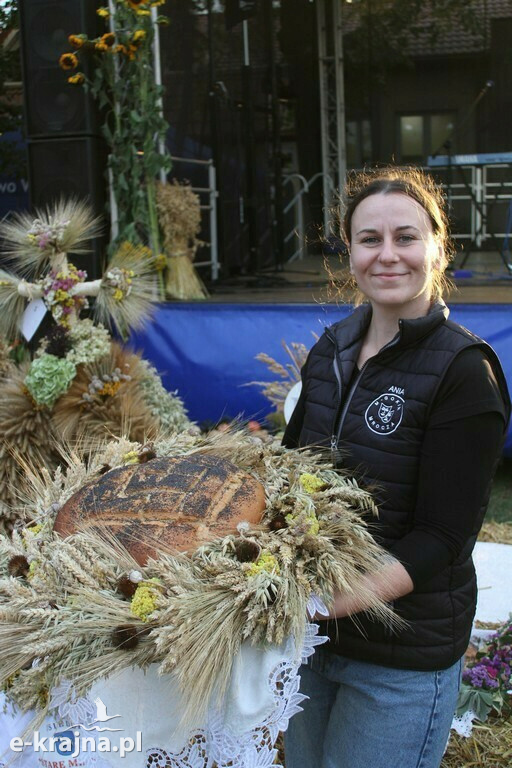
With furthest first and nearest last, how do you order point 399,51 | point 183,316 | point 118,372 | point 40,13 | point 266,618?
point 399,51 → point 40,13 → point 183,316 → point 118,372 → point 266,618

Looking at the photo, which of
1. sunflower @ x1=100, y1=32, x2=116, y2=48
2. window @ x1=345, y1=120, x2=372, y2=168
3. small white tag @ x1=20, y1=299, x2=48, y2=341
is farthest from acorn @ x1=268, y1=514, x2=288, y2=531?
window @ x1=345, y1=120, x2=372, y2=168

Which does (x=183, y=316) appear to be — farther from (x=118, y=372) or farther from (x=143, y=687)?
(x=143, y=687)

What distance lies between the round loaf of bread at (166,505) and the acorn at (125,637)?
0.41 feet

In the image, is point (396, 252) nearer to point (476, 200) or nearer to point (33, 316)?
point (33, 316)

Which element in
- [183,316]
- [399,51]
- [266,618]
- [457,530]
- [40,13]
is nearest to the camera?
[266,618]

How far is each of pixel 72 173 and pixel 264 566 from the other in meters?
4.04

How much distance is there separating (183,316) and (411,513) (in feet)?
10.1

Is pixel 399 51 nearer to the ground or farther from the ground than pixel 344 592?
farther from the ground

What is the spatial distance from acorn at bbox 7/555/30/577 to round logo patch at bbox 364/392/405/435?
1.79 ft

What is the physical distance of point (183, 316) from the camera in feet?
13.8

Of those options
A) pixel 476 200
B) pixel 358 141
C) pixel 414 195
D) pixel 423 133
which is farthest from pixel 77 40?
pixel 423 133

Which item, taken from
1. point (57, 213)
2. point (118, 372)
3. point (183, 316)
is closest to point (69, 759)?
point (118, 372)

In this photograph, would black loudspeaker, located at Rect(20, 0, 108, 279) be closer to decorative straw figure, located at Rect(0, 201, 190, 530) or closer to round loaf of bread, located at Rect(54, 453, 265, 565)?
decorative straw figure, located at Rect(0, 201, 190, 530)

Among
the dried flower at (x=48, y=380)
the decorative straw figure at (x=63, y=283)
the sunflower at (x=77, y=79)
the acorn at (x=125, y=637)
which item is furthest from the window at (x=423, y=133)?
the acorn at (x=125, y=637)
